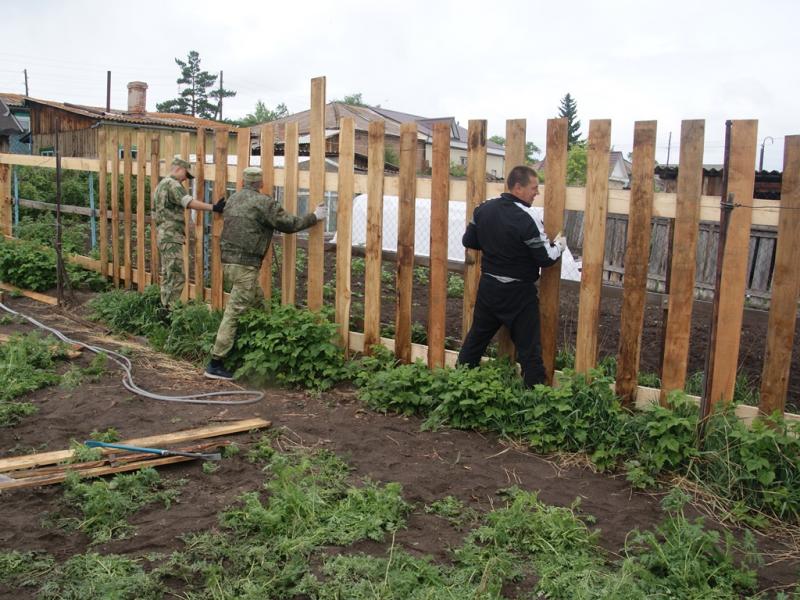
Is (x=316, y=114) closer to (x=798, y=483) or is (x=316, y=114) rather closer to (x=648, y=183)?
(x=648, y=183)

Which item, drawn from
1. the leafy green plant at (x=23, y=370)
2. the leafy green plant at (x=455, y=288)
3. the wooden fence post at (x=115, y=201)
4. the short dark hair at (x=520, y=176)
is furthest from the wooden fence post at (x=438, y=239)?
the wooden fence post at (x=115, y=201)

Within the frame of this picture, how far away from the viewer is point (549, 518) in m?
4.10

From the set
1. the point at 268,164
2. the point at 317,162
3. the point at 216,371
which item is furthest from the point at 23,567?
the point at 268,164

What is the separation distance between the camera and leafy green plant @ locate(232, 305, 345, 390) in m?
6.93

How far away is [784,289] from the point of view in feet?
16.4

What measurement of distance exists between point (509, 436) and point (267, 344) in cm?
256

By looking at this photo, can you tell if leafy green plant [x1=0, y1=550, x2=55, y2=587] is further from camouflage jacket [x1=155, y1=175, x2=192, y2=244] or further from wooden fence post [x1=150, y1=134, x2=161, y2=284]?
wooden fence post [x1=150, y1=134, x2=161, y2=284]

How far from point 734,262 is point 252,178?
4.42 meters

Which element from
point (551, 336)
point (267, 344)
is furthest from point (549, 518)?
point (267, 344)

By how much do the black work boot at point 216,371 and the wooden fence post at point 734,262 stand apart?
4398 mm

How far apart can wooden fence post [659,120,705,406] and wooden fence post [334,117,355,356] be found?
9.90ft

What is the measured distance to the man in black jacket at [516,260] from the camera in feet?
18.8

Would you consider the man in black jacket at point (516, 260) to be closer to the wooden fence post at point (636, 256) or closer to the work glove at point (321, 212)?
the wooden fence post at point (636, 256)

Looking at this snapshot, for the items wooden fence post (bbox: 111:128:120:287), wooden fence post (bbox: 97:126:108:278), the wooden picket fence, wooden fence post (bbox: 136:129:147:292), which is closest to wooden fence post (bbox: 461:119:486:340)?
the wooden picket fence
